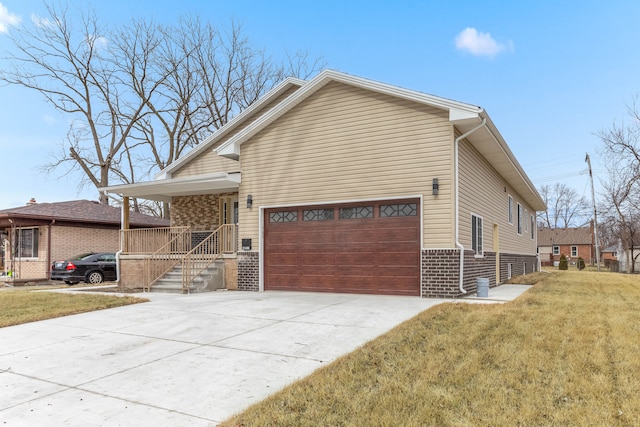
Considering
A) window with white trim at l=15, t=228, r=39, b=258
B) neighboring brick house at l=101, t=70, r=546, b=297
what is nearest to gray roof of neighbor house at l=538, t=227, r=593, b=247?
neighboring brick house at l=101, t=70, r=546, b=297

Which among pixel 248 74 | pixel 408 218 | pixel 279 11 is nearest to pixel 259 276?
pixel 408 218

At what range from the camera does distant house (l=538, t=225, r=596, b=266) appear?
53.8 metres

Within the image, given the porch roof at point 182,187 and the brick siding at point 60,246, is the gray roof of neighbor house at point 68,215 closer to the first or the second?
the brick siding at point 60,246

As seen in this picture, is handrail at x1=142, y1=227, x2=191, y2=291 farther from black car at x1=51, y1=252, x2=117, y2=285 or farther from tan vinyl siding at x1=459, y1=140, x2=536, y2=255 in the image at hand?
tan vinyl siding at x1=459, y1=140, x2=536, y2=255

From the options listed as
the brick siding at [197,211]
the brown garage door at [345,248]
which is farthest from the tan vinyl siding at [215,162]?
the brown garage door at [345,248]

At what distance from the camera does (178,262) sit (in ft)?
43.2

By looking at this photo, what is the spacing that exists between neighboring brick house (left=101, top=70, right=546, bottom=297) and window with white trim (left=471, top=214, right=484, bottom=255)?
0.06m

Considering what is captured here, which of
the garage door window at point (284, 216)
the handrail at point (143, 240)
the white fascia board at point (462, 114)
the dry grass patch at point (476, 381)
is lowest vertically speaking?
the dry grass patch at point (476, 381)

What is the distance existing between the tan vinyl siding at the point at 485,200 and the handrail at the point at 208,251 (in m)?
7.10

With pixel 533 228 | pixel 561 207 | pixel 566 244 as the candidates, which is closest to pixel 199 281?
pixel 533 228

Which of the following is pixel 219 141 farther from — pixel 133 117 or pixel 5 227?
pixel 133 117

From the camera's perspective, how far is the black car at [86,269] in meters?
16.5

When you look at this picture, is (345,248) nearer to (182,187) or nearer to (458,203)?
(458,203)

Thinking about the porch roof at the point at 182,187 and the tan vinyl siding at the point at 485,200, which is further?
the porch roof at the point at 182,187
